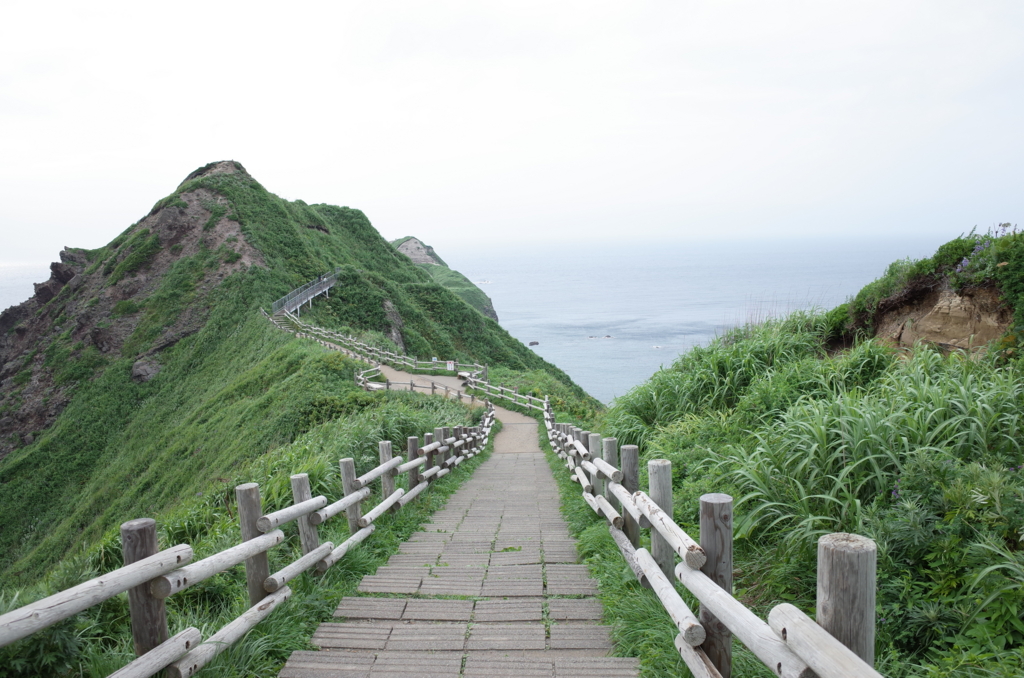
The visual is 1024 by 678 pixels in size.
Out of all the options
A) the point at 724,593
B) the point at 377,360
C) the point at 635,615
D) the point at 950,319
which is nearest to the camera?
the point at 724,593

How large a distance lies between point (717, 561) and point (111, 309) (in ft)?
161

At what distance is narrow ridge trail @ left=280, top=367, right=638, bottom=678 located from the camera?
349 cm

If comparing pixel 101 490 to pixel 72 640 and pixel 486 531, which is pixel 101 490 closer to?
pixel 486 531

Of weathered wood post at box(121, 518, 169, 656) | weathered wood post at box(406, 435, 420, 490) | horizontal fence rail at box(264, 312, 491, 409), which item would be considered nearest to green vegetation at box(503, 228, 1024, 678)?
weathered wood post at box(406, 435, 420, 490)

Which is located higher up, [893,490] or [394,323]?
[394,323]

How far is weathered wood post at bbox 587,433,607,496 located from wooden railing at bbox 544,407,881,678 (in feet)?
1.96

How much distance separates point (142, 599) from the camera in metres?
3.04

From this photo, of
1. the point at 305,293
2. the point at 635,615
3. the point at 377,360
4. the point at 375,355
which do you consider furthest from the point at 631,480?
the point at 305,293

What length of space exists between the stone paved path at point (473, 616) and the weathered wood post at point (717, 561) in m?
A: 0.55

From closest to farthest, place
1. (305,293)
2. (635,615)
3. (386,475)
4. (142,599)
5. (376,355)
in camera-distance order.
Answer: (142,599) → (635,615) → (386,475) → (376,355) → (305,293)

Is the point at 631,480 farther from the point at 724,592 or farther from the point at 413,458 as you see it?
the point at 413,458

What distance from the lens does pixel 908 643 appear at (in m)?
3.26

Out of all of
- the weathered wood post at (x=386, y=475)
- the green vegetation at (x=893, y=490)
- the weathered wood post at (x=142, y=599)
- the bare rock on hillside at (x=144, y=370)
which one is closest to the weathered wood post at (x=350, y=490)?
the weathered wood post at (x=386, y=475)

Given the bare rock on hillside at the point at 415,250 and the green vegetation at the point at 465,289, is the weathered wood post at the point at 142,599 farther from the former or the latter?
the bare rock on hillside at the point at 415,250
